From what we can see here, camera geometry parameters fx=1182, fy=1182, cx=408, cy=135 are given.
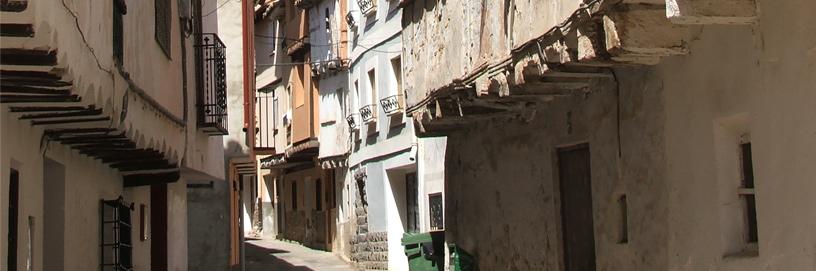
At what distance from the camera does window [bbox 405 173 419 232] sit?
25.0 m

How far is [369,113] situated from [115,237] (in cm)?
1373

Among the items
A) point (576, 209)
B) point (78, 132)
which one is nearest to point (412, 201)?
point (576, 209)

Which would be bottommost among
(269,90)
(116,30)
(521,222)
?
(521,222)

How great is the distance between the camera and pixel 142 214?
1584 cm

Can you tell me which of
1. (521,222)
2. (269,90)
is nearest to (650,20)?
(521,222)

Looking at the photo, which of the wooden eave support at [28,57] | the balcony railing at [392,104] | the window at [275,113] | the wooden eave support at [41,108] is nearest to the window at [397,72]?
the balcony railing at [392,104]

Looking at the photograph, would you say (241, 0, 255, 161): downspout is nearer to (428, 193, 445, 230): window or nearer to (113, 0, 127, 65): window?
(428, 193, 445, 230): window

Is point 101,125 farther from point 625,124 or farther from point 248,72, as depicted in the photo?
point 248,72

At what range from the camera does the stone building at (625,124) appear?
7.56m

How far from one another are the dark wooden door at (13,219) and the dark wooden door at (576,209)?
580cm

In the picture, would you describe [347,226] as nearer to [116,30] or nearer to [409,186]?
[409,186]

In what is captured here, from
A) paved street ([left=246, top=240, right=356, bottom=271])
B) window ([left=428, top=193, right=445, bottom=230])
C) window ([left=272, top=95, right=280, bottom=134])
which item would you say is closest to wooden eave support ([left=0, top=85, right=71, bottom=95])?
window ([left=428, top=193, right=445, bottom=230])

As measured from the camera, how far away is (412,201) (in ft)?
84.0

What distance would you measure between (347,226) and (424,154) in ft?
25.3
